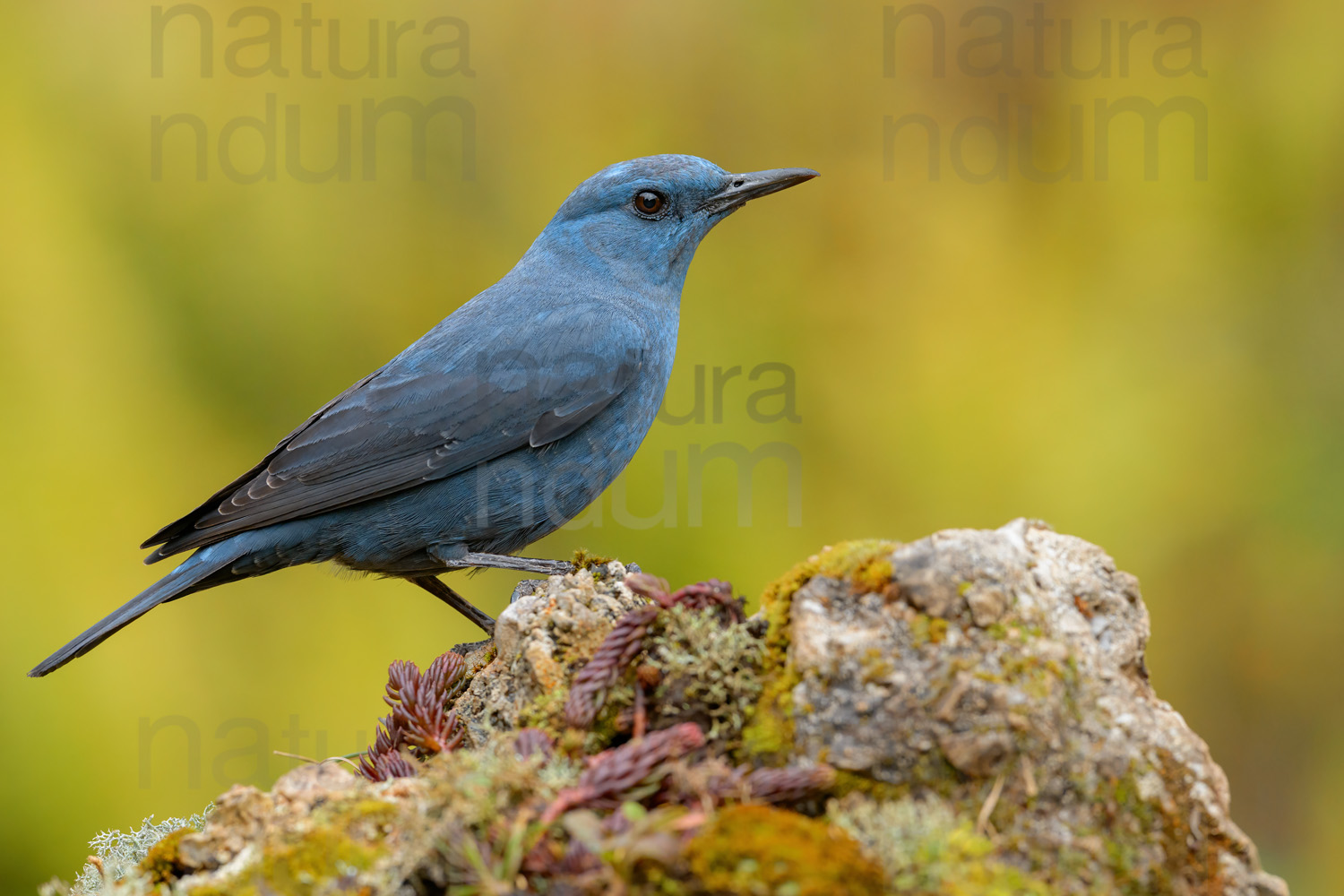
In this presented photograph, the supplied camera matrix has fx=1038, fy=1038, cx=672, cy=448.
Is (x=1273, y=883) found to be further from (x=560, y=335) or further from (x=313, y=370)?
(x=313, y=370)

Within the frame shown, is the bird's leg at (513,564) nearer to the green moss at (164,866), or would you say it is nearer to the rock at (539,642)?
the rock at (539,642)

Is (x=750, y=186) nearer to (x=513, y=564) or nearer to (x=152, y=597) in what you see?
(x=513, y=564)

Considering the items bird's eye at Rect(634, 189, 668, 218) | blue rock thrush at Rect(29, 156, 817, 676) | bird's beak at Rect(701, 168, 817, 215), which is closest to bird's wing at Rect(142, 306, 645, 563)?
blue rock thrush at Rect(29, 156, 817, 676)

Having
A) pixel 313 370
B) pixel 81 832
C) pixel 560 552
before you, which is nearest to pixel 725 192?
pixel 560 552

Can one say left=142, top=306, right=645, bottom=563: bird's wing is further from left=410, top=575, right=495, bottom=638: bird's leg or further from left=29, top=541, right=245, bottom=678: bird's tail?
left=410, top=575, right=495, bottom=638: bird's leg

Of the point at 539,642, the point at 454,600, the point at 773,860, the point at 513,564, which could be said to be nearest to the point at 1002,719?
the point at 773,860

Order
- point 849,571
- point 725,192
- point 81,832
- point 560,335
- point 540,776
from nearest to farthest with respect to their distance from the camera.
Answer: point 540,776 < point 849,571 < point 560,335 < point 725,192 < point 81,832
